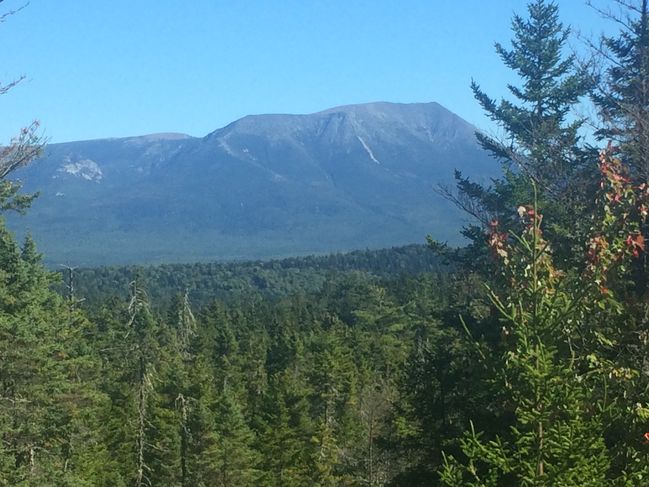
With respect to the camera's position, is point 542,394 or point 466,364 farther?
point 466,364

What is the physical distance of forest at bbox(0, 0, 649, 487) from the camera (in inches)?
230

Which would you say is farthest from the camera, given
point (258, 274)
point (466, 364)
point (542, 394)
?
point (258, 274)

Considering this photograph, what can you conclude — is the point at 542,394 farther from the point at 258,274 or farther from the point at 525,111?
the point at 258,274

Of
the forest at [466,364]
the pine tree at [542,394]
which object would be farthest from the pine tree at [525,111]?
the pine tree at [542,394]

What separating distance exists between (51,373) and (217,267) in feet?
420

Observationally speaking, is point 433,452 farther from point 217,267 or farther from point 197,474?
point 217,267

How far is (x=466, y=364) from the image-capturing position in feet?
43.4

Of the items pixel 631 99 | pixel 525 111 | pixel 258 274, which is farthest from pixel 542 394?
pixel 258 274

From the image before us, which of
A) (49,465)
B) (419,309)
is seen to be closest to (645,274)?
(49,465)

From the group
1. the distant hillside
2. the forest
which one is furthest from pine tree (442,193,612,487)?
the distant hillside

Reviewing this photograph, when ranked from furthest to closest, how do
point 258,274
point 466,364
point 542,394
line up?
point 258,274 < point 466,364 < point 542,394

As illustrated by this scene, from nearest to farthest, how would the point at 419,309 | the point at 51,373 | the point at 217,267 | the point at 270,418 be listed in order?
1. the point at 51,373
2. the point at 270,418
3. the point at 419,309
4. the point at 217,267

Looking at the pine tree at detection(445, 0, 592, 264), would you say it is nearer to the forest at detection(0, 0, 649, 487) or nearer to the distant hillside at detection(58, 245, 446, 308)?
the forest at detection(0, 0, 649, 487)

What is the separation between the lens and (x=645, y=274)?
28.3 feet
